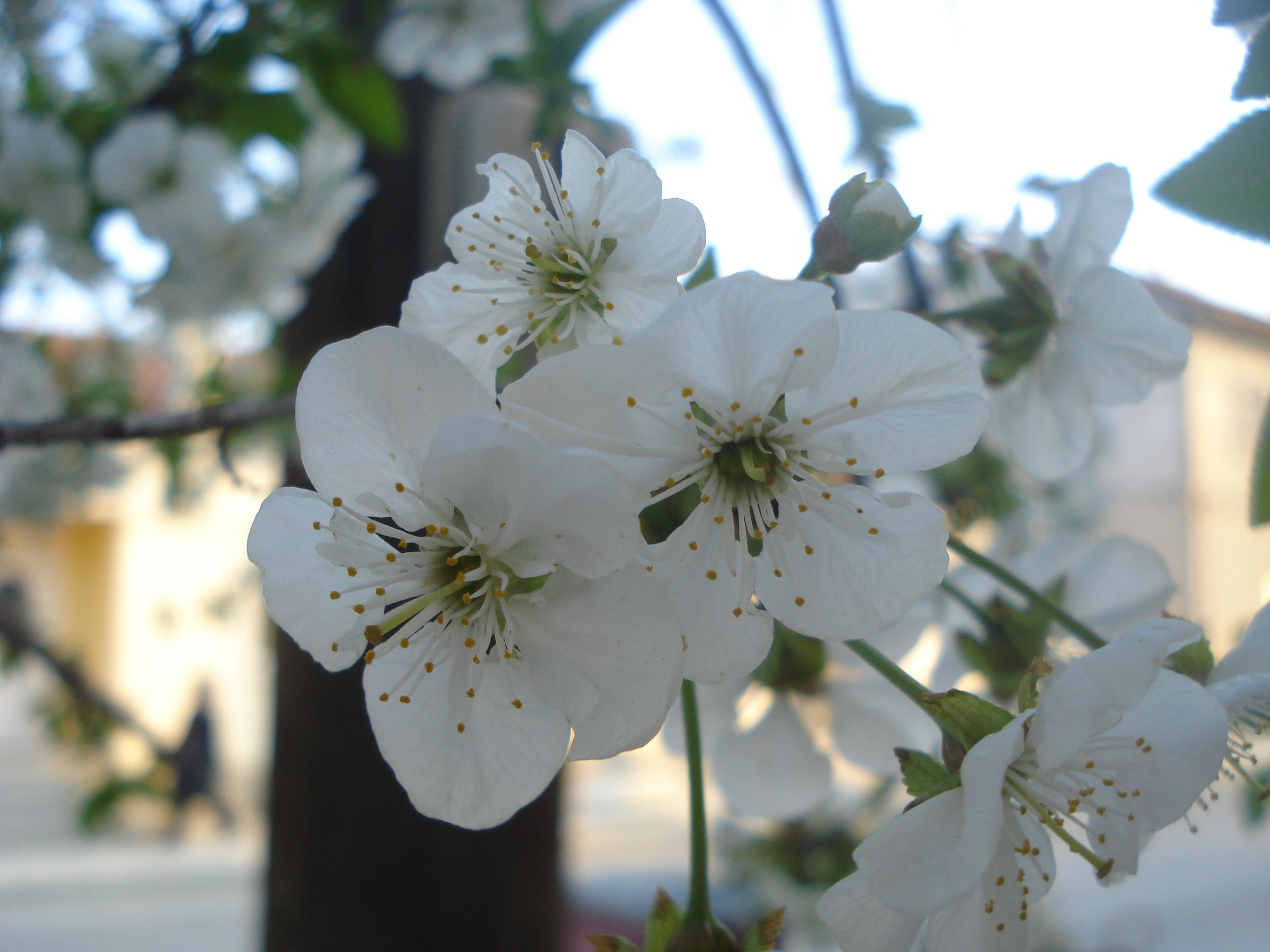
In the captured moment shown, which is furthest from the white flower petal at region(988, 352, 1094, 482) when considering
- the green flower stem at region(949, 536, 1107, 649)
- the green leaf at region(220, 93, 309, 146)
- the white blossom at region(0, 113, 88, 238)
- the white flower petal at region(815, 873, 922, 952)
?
the white blossom at region(0, 113, 88, 238)

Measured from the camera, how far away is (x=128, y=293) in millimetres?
1401

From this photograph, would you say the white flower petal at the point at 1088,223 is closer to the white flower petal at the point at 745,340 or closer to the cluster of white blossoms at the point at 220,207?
the white flower petal at the point at 745,340

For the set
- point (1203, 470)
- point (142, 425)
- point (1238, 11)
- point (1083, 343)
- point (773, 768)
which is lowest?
point (1203, 470)

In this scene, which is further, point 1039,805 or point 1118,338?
point 1118,338

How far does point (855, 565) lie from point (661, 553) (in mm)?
91

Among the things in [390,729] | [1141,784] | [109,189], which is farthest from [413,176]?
[1141,784]

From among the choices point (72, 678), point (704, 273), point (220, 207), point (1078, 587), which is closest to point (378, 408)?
point (704, 273)

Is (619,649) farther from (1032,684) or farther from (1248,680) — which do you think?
(1248,680)

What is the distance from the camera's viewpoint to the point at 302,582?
43cm

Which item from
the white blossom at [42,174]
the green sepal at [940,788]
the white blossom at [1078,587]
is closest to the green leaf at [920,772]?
the green sepal at [940,788]

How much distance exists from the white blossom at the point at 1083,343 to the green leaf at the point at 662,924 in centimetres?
37

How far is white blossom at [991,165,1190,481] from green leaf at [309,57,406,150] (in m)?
0.77

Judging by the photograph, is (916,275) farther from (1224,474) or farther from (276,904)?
(1224,474)

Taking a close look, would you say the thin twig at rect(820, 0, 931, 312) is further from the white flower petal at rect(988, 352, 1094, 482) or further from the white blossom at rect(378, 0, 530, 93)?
the white blossom at rect(378, 0, 530, 93)
